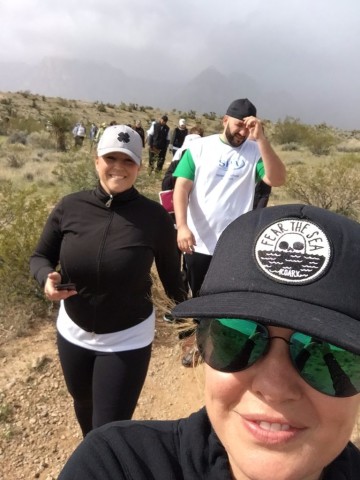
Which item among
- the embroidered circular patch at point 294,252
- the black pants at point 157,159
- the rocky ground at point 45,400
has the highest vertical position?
the embroidered circular patch at point 294,252

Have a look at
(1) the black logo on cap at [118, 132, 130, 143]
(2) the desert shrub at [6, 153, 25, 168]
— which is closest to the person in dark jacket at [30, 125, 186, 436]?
(1) the black logo on cap at [118, 132, 130, 143]

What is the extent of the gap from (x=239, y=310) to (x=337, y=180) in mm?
8599

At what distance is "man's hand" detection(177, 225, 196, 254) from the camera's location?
2699 mm

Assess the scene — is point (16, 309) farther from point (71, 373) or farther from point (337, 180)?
point (337, 180)

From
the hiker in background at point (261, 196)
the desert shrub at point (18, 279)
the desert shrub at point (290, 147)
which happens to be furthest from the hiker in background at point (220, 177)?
the desert shrub at point (290, 147)

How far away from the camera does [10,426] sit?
9.43ft

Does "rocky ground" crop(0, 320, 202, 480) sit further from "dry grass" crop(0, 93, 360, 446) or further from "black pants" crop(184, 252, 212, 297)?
"black pants" crop(184, 252, 212, 297)

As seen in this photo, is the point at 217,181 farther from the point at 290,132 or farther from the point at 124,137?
the point at 290,132

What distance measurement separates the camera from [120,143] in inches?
82.3

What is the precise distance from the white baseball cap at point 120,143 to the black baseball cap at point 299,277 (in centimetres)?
131

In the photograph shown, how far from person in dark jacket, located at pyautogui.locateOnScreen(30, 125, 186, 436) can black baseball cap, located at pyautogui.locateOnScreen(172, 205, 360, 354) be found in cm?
111

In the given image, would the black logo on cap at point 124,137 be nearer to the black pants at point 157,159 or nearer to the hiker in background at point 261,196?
the hiker in background at point 261,196

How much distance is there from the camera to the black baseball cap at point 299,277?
2.64 feet

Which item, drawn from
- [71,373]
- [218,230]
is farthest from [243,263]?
[218,230]
